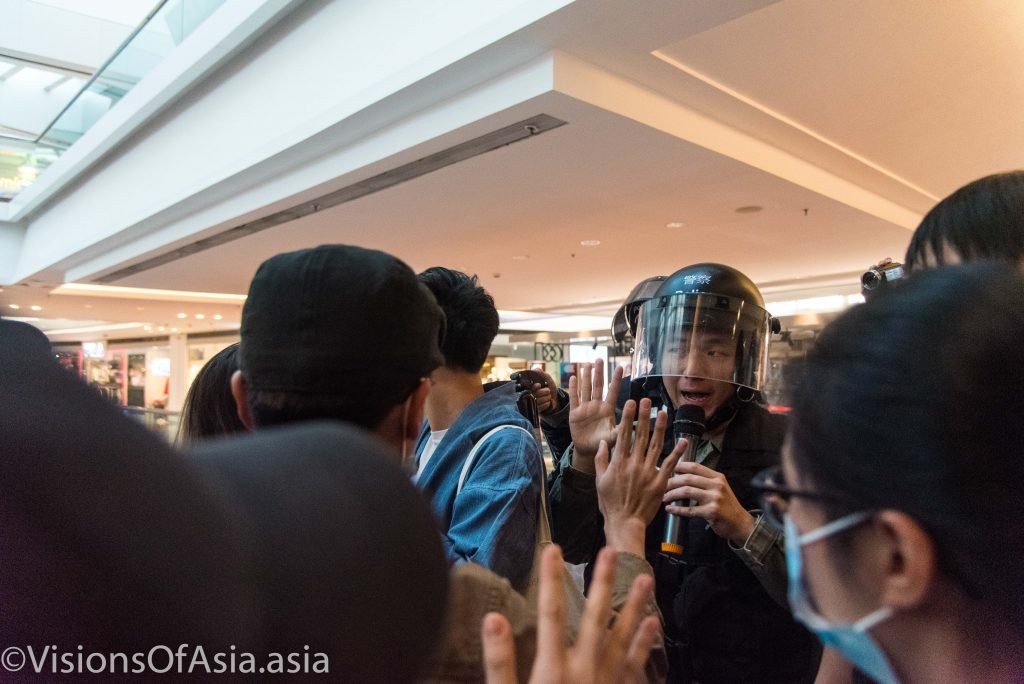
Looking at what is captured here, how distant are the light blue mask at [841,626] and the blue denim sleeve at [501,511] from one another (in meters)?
0.63

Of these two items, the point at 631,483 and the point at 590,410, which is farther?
the point at 590,410

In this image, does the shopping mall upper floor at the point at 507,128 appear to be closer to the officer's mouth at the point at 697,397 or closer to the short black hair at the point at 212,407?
the short black hair at the point at 212,407

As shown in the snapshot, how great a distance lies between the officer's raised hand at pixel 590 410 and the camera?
151cm

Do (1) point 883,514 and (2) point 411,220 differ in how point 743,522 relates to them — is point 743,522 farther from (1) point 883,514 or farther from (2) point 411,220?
(2) point 411,220

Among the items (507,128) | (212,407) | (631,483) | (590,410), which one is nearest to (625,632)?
(631,483)

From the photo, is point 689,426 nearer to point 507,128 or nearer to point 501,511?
point 501,511

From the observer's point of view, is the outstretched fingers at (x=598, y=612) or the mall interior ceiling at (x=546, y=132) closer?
the outstretched fingers at (x=598, y=612)

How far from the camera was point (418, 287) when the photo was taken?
0.80m

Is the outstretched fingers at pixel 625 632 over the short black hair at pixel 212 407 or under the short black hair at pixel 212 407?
under

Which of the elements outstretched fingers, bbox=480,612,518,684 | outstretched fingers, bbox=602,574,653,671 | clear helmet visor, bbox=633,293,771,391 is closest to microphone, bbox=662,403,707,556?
clear helmet visor, bbox=633,293,771,391

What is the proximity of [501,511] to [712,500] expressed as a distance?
41cm

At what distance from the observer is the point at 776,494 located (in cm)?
70

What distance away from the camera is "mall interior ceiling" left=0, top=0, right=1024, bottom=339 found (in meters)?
3.21

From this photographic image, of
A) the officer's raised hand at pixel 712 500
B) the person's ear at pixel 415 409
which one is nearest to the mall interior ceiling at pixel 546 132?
A: the person's ear at pixel 415 409
